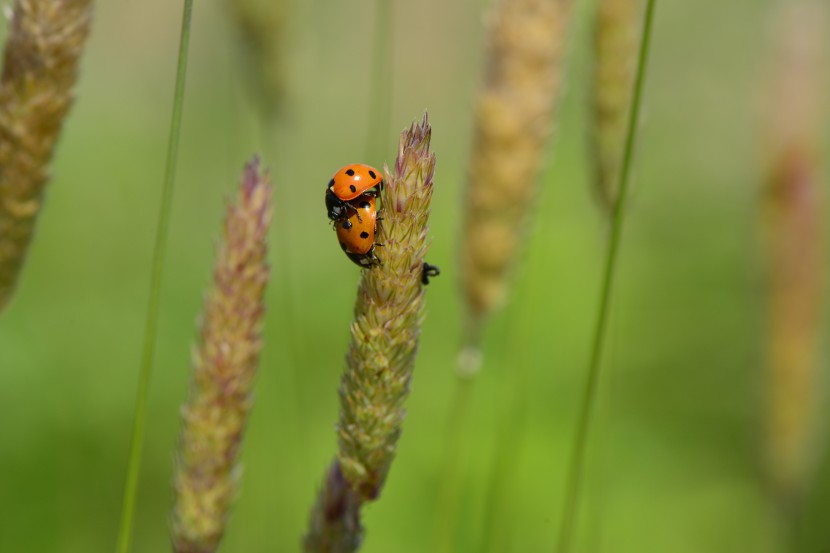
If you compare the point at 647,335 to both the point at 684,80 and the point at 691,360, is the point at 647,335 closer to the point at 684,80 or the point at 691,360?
the point at 691,360

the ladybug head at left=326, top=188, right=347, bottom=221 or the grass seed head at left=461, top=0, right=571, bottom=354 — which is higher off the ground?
the grass seed head at left=461, top=0, right=571, bottom=354

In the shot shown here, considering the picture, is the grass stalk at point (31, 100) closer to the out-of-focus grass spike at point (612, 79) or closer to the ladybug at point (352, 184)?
the ladybug at point (352, 184)

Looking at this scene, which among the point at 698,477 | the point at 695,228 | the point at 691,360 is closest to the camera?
the point at 698,477

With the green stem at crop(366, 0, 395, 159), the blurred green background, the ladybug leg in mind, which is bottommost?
the blurred green background

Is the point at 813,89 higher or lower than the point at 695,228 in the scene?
higher

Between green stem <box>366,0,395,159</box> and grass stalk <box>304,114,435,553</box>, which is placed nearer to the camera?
grass stalk <box>304,114,435,553</box>

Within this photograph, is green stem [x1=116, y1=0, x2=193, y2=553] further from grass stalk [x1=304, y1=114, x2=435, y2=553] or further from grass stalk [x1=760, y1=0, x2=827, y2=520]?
grass stalk [x1=760, y1=0, x2=827, y2=520]

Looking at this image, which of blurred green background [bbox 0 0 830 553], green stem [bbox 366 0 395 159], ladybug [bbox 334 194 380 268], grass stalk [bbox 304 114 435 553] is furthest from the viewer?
blurred green background [bbox 0 0 830 553]

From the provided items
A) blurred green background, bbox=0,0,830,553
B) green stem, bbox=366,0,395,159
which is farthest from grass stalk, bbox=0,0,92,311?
blurred green background, bbox=0,0,830,553

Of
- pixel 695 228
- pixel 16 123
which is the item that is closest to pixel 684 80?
pixel 695 228
